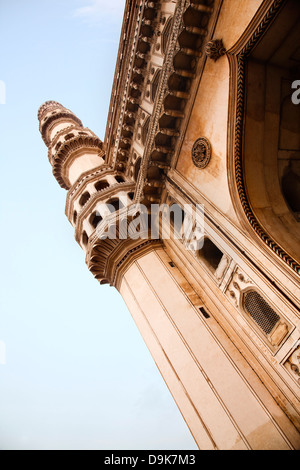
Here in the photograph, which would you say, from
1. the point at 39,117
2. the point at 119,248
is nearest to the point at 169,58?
the point at 119,248

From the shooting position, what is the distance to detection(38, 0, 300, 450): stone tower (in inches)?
263

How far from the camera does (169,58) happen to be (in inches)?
352

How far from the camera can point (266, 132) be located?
8.20 meters

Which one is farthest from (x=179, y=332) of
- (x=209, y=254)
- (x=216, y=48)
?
(x=216, y=48)

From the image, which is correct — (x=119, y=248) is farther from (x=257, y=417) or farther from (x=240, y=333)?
(x=257, y=417)

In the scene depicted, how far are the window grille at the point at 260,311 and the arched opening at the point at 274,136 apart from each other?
5.36 ft

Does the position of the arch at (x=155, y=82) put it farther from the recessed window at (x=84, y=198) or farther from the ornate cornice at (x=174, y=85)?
the recessed window at (x=84, y=198)

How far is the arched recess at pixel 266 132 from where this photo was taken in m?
7.11

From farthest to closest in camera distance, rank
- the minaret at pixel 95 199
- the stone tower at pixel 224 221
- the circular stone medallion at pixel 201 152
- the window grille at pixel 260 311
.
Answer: the minaret at pixel 95 199 < the circular stone medallion at pixel 201 152 < the window grille at pixel 260 311 < the stone tower at pixel 224 221

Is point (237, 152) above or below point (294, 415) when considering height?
above

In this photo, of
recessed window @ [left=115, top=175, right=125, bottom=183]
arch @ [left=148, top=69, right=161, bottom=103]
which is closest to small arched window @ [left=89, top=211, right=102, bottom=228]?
recessed window @ [left=115, top=175, right=125, bottom=183]

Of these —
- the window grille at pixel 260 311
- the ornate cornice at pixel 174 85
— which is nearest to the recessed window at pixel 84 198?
the ornate cornice at pixel 174 85

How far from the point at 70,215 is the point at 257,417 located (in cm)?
1291

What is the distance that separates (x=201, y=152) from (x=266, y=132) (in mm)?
1900
